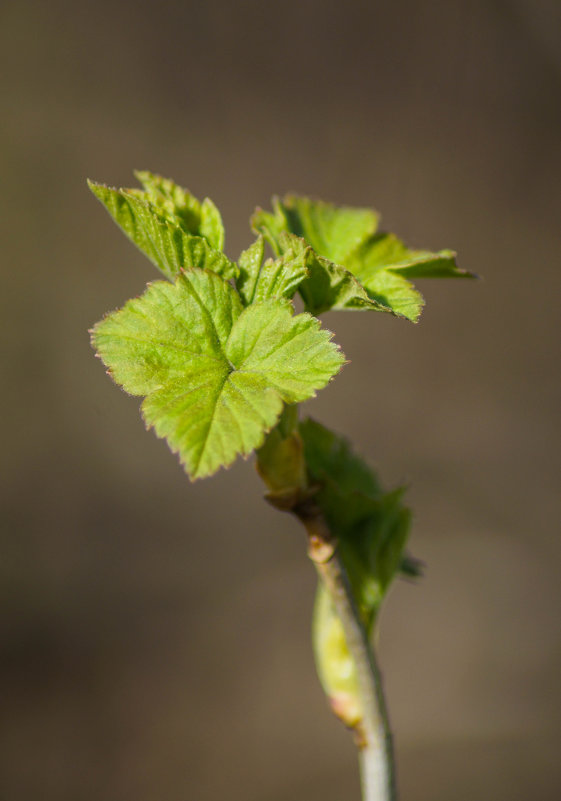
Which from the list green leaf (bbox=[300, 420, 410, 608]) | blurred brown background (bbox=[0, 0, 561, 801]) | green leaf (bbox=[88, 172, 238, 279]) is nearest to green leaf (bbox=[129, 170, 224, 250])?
green leaf (bbox=[88, 172, 238, 279])

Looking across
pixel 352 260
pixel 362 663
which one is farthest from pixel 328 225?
pixel 362 663

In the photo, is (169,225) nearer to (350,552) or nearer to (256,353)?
(256,353)

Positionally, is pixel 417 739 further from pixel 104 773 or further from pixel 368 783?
pixel 368 783

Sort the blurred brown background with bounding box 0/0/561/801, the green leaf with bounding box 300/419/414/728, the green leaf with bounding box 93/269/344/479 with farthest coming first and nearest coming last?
1. the blurred brown background with bounding box 0/0/561/801
2. the green leaf with bounding box 300/419/414/728
3. the green leaf with bounding box 93/269/344/479

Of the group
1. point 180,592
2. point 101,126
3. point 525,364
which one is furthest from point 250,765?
point 101,126

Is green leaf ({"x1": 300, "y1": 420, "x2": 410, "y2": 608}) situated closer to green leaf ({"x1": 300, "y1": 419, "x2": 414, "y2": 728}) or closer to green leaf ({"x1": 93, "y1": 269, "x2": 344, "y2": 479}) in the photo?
green leaf ({"x1": 300, "y1": 419, "x2": 414, "y2": 728})

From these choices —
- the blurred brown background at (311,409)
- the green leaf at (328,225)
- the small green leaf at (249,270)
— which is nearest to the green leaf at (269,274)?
the small green leaf at (249,270)
